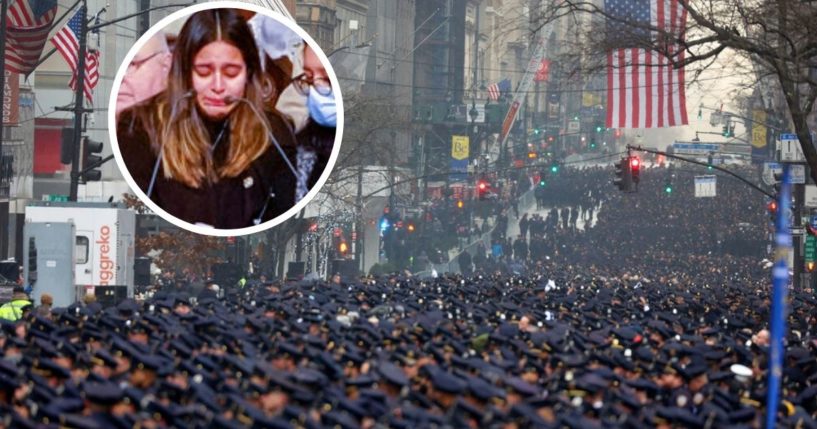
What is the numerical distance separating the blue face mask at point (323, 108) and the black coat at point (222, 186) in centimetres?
36

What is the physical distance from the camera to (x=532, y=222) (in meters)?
78.9

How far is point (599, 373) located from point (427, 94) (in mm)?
106851

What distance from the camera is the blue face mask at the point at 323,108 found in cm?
2095

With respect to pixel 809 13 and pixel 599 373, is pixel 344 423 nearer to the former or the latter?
pixel 599 373

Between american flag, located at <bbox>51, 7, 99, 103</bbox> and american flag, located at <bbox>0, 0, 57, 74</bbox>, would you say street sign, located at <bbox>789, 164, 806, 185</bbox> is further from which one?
american flag, located at <bbox>0, 0, 57, 74</bbox>

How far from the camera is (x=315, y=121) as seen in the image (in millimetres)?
21016

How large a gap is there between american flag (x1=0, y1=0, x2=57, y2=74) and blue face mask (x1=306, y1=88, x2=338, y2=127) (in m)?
18.0

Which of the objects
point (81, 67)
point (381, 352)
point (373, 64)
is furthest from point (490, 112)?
point (381, 352)

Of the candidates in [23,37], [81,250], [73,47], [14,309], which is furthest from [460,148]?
[14,309]

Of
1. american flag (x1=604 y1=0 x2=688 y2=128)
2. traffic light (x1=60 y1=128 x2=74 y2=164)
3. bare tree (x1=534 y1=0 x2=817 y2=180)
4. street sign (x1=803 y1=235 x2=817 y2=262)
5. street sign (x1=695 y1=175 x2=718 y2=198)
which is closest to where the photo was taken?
bare tree (x1=534 y1=0 x2=817 y2=180)

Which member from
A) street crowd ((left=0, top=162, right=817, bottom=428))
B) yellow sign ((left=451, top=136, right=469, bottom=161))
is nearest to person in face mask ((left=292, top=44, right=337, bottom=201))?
street crowd ((left=0, top=162, right=817, bottom=428))

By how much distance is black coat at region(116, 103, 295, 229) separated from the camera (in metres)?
20.8

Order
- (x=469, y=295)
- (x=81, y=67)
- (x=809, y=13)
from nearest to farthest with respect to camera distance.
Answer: (x=469, y=295) → (x=809, y=13) → (x=81, y=67)

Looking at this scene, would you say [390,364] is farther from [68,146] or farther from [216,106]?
[68,146]
